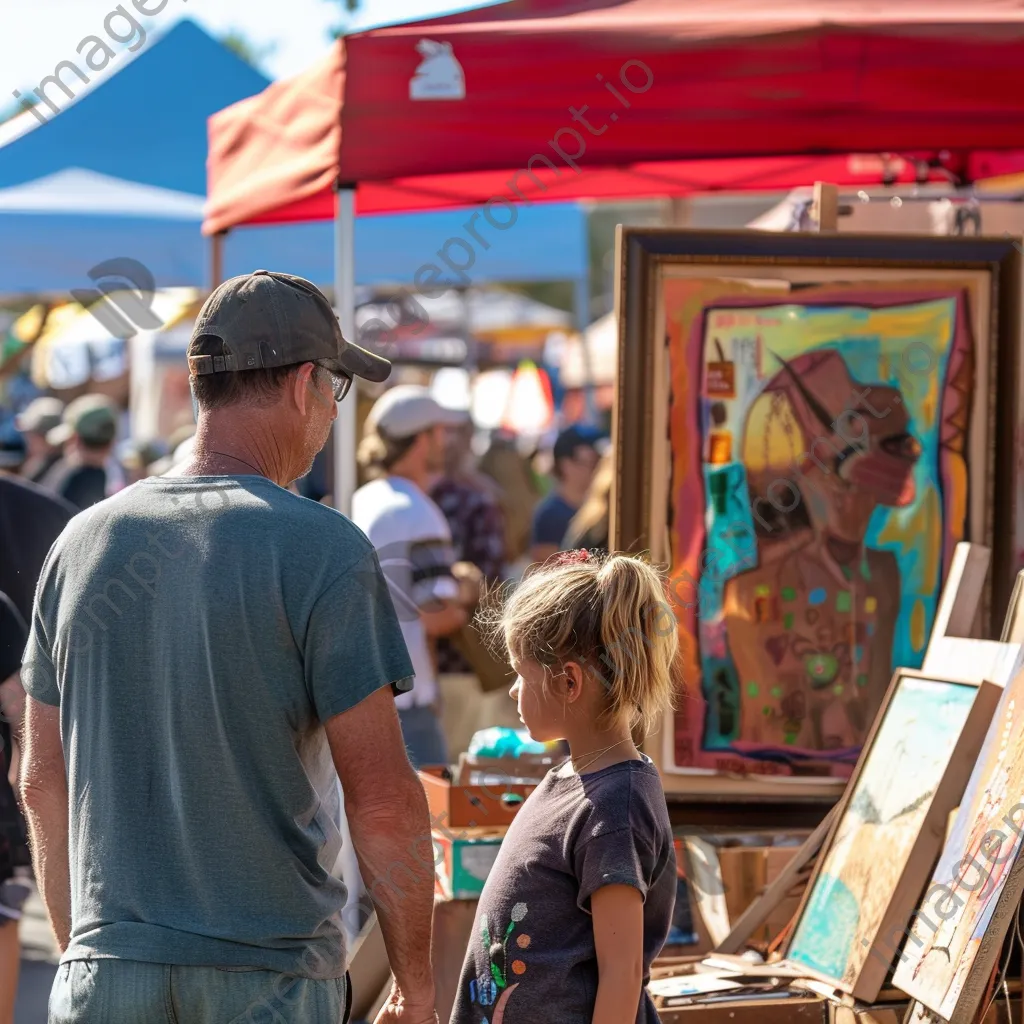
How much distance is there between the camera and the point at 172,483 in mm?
1868

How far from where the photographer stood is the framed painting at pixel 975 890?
2535mm

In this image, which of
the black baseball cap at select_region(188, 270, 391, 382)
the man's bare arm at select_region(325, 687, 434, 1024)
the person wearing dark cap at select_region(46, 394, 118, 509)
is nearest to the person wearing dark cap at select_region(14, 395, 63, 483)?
the person wearing dark cap at select_region(46, 394, 118, 509)

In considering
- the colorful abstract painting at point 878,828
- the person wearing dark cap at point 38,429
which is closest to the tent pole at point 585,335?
the person wearing dark cap at point 38,429

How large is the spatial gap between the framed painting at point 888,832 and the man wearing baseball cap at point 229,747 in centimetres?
134

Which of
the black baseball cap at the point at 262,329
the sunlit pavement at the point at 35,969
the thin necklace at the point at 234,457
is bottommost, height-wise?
the sunlit pavement at the point at 35,969

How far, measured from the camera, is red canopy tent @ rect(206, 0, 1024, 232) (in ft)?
12.2

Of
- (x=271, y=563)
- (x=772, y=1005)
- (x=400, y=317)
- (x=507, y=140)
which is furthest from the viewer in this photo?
(x=400, y=317)

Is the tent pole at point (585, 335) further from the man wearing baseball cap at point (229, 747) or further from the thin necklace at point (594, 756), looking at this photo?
the man wearing baseball cap at point (229, 747)

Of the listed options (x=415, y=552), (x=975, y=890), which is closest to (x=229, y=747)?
(x=975, y=890)

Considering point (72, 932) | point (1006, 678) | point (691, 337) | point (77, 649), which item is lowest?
point (72, 932)

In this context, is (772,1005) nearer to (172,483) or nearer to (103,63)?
(172,483)

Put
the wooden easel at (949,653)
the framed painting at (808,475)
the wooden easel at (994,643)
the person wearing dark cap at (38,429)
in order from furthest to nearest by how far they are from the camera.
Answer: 1. the person wearing dark cap at (38,429)
2. the framed painting at (808,475)
3. the wooden easel at (949,653)
4. the wooden easel at (994,643)

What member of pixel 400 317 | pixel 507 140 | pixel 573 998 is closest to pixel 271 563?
pixel 573 998

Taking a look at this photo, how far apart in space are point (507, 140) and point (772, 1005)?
2299mm
